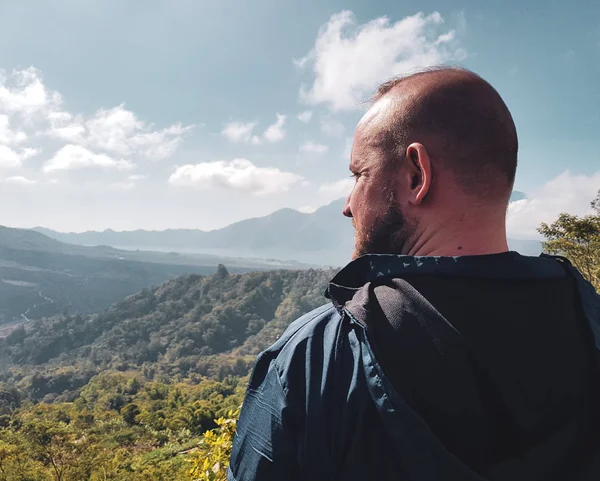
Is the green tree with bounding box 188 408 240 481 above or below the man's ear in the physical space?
below

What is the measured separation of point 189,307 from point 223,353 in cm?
1821

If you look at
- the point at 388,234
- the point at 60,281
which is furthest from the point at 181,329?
the point at 60,281

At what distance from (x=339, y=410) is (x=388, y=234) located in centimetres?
41

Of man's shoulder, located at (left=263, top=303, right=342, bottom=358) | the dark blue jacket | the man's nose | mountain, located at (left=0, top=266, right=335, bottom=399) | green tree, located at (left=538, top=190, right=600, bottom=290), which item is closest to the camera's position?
the dark blue jacket

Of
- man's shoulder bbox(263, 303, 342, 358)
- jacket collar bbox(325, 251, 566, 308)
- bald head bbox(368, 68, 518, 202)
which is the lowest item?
man's shoulder bbox(263, 303, 342, 358)

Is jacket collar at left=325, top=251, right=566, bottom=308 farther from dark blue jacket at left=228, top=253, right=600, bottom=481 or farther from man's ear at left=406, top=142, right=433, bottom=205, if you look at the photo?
man's ear at left=406, top=142, right=433, bottom=205

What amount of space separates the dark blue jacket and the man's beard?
11 centimetres

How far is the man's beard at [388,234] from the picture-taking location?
95 cm

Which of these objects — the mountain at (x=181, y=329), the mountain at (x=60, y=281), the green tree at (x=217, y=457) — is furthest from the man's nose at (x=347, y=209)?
the mountain at (x=60, y=281)

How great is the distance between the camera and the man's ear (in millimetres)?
901

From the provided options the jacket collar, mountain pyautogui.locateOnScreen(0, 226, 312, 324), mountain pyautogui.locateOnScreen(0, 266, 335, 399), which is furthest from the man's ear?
mountain pyautogui.locateOnScreen(0, 226, 312, 324)

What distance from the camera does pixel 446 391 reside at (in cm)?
75

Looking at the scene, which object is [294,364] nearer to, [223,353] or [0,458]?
[0,458]

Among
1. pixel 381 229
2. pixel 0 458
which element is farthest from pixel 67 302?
pixel 381 229
